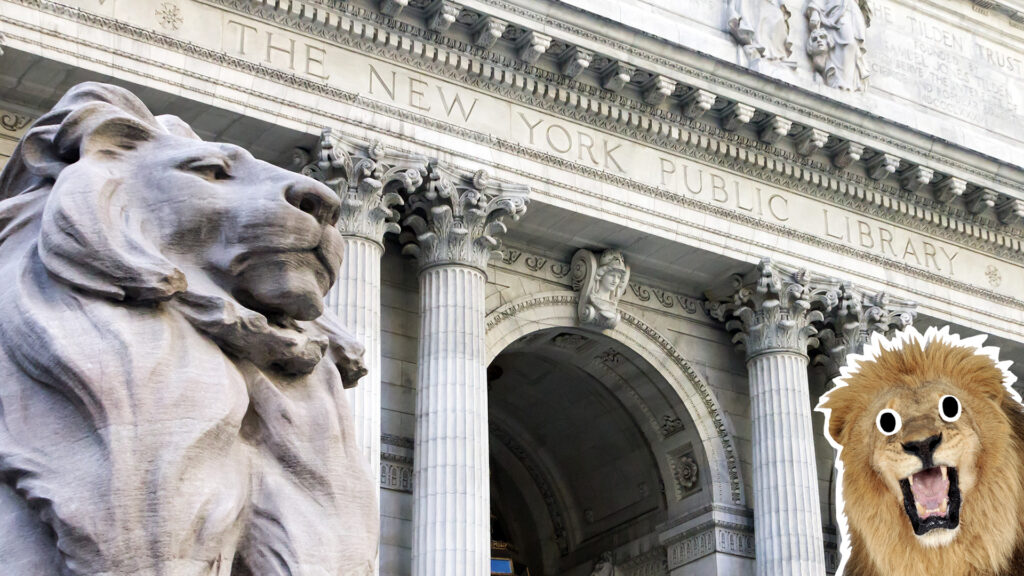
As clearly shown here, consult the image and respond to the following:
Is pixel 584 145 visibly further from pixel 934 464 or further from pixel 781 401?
pixel 934 464

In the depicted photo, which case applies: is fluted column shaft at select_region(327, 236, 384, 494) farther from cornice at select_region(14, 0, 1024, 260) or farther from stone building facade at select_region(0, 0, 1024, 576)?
cornice at select_region(14, 0, 1024, 260)

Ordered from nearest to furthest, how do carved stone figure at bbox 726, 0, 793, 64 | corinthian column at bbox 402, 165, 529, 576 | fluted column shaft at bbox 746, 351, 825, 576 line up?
corinthian column at bbox 402, 165, 529, 576, fluted column shaft at bbox 746, 351, 825, 576, carved stone figure at bbox 726, 0, 793, 64

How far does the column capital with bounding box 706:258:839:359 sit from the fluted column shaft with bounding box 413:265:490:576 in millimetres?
3975

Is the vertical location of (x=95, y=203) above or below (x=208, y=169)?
below

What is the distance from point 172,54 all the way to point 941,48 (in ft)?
39.4

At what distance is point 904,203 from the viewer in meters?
19.6

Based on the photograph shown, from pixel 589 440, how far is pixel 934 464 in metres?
10.7

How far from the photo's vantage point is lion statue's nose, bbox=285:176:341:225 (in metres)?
3.32

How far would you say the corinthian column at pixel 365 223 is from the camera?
47.9 feet

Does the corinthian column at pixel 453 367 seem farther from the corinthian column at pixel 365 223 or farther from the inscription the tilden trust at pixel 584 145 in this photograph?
the inscription the tilden trust at pixel 584 145

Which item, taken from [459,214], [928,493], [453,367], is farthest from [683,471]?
[928,493]

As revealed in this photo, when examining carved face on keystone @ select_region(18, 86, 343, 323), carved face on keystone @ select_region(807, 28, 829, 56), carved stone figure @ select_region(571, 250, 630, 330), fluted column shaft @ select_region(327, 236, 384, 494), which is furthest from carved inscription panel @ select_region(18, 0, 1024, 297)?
carved face on keystone @ select_region(18, 86, 343, 323)

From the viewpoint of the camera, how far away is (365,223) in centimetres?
1527

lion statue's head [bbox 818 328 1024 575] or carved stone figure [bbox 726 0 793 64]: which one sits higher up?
carved stone figure [bbox 726 0 793 64]
